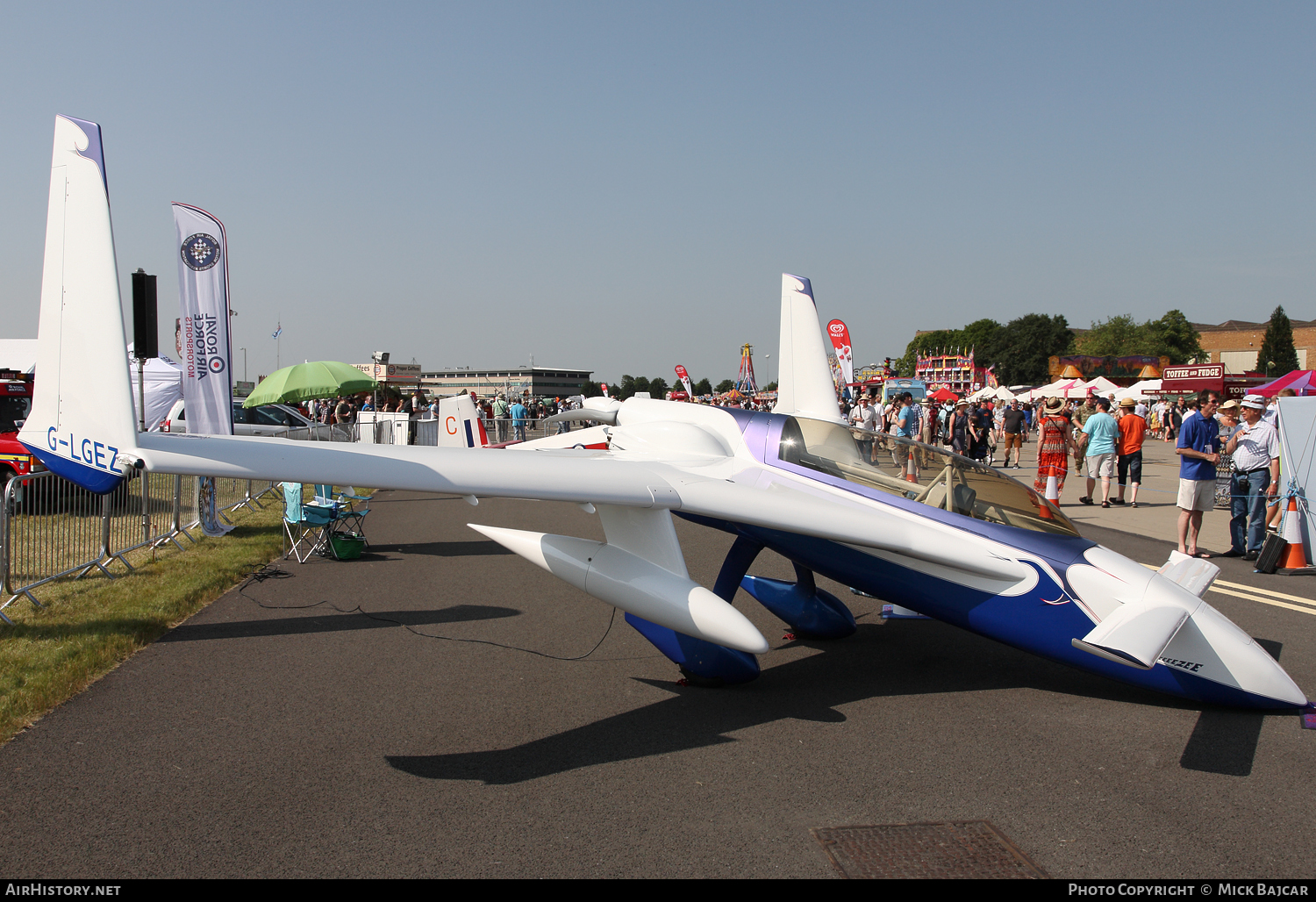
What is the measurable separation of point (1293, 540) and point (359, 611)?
9.88m

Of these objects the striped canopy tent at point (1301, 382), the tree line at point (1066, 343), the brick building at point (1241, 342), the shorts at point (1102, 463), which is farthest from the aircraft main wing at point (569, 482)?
Answer: the brick building at point (1241, 342)

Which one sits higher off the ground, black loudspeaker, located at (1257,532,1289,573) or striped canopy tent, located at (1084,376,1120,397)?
striped canopy tent, located at (1084,376,1120,397)

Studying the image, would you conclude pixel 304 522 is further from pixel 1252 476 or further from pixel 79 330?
pixel 1252 476

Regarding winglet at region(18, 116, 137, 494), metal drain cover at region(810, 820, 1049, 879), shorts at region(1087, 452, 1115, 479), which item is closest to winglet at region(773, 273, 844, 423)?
shorts at region(1087, 452, 1115, 479)

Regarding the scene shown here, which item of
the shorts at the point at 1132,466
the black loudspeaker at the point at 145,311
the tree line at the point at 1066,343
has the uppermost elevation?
the tree line at the point at 1066,343

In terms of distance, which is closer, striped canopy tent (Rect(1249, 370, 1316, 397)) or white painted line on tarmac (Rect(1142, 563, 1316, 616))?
white painted line on tarmac (Rect(1142, 563, 1316, 616))

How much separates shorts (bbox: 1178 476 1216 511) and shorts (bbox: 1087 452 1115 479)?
15.4 feet

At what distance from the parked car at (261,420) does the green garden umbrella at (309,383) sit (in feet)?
2.18

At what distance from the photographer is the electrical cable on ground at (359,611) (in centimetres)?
602

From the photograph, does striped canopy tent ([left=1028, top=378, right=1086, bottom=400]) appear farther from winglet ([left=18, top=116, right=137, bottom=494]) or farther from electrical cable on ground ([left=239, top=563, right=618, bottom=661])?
winglet ([left=18, top=116, right=137, bottom=494])

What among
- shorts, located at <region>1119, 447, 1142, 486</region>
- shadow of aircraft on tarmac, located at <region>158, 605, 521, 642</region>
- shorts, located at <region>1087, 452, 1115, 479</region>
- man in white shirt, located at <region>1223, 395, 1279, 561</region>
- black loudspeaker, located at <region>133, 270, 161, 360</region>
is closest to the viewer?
shadow of aircraft on tarmac, located at <region>158, 605, 521, 642</region>

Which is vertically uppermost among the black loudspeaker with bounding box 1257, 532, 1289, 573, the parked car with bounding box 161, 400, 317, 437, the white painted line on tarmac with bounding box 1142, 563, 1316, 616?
the parked car with bounding box 161, 400, 317, 437

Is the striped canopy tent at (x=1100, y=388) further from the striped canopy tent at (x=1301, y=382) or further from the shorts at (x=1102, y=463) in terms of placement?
the shorts at (x=1102, y=463)

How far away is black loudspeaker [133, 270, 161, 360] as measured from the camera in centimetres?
863
